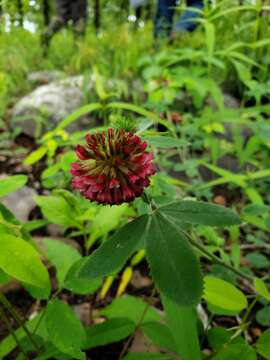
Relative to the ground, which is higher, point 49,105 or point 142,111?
point 142,111

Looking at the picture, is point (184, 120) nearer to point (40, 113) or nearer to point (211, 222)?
point (40, 113)

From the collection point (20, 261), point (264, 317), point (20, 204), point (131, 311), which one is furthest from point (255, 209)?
point (20, 204)

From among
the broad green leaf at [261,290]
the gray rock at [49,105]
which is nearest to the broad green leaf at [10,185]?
the broad green leaf at [261,290]

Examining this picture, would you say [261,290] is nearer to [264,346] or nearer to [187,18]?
[264,346]

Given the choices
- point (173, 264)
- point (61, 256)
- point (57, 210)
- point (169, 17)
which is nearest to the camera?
point (173, 264)

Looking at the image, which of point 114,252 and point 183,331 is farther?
point 183,331

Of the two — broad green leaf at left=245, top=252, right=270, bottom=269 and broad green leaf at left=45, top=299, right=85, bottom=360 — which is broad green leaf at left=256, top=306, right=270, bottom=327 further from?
broad green leaf at left=45, top=299, right=85, bottom=360
